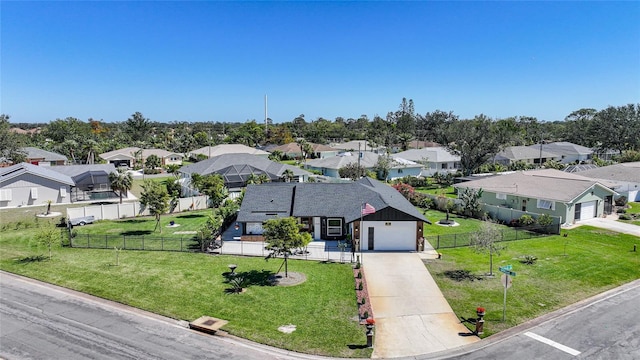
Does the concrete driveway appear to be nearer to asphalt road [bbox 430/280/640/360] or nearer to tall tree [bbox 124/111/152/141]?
asphalt road [bbox 430/280/640/360]

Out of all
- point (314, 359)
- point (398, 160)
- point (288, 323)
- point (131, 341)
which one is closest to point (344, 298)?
point (288, 323)

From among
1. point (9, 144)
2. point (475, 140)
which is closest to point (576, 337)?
point (475, 140)

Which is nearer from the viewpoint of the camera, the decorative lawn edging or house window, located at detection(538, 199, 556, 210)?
the decorative lawn edging

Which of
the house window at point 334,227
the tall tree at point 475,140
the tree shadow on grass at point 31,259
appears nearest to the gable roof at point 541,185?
the tall tree at point 475,140

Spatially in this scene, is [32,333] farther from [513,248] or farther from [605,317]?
[513,248]

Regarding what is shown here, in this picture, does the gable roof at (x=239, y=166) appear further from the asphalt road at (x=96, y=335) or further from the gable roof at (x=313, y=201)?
the asphalt road at (x=96, y=335)

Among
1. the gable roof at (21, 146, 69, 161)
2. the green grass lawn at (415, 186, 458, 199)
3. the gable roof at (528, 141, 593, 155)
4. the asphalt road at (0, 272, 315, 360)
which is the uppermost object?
the gable roof at (528, 141, 593, 155)

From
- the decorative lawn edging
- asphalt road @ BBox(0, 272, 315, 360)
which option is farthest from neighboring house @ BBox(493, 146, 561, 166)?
asphalt road @ BBox(0, 272, 315, 360)
